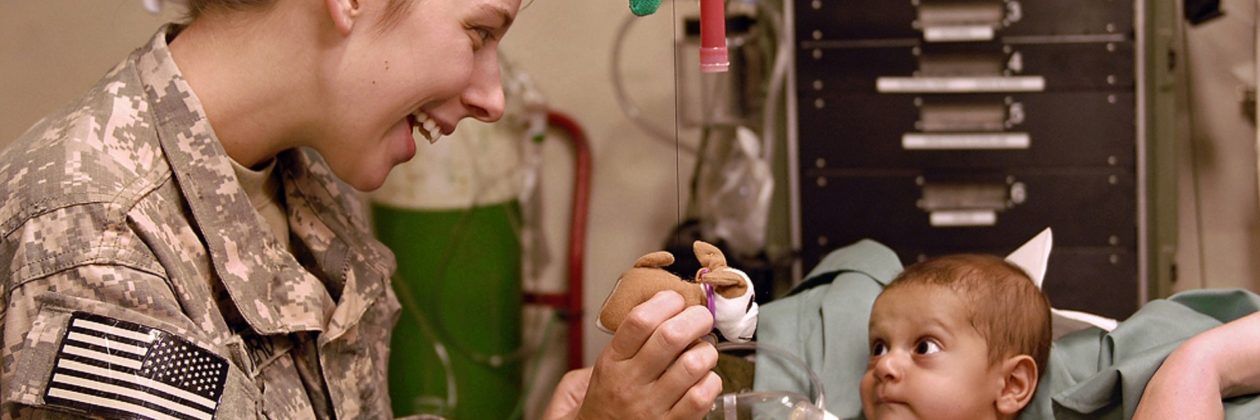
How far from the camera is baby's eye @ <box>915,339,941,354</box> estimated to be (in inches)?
55.1

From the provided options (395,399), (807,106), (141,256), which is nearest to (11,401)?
(141,256)

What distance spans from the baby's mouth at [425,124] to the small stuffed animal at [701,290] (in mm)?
268

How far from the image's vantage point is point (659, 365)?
105 cm

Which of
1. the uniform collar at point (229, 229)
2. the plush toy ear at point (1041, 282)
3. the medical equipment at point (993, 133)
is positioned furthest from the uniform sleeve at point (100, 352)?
the medical equipment at point (993, 133)

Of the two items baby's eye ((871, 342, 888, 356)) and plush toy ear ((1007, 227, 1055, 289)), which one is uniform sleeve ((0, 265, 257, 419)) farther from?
plush toy ear ((1007, 227, 1055, 289))

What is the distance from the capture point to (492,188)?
2604 millimetres

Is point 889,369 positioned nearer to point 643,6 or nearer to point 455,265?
point 643,6

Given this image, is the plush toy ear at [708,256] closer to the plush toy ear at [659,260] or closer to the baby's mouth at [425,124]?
the plush toy ear at [659,260]

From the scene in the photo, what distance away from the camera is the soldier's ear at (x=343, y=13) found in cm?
111

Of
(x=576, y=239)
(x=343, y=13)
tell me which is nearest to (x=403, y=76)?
(x=343, y=13)

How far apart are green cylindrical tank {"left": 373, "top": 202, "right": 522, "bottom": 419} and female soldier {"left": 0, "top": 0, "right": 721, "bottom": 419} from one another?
46.8 inches

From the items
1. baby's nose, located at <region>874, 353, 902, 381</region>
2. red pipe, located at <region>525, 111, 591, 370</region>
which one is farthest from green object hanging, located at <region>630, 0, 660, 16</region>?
red pipe, located at <region>525, 111, 591, 370</region>

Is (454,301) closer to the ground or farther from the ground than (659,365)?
closer to the ground

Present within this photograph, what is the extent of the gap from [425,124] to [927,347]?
61 cm
